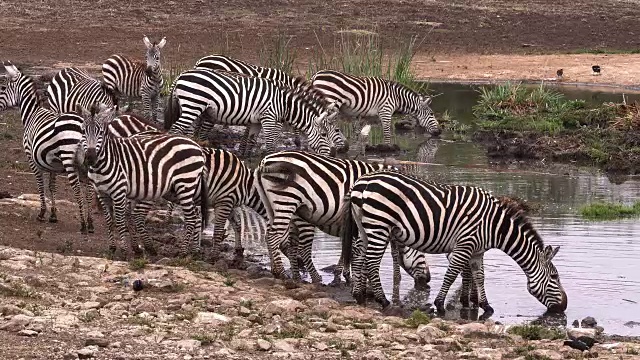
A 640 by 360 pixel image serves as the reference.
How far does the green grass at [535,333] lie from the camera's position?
9308mm

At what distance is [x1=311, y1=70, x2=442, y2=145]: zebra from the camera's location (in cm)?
2011

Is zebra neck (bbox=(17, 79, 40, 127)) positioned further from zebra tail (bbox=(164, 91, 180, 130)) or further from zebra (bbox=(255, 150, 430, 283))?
zebra (bbox=(255, 150, 430, 283))

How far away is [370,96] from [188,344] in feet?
42.3

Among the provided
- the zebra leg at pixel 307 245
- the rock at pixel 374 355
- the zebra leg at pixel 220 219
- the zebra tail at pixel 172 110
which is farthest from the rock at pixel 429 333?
the zebra tail at pixel 172 110

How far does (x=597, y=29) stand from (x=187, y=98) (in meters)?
22.6

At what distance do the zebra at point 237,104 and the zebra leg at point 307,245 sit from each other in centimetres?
495

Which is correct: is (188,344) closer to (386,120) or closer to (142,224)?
→ (142,224)

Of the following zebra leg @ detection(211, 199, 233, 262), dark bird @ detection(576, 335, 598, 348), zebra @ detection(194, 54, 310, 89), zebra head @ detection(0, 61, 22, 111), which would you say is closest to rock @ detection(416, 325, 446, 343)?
dark bird @ detection(576, 335, 598, 348)

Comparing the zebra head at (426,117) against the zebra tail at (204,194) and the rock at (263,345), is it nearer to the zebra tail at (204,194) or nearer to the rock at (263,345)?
the zebra tail at (204,194)

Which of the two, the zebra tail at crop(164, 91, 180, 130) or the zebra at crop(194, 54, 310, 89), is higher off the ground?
the zebra at crop(194, 54, 310, 89)

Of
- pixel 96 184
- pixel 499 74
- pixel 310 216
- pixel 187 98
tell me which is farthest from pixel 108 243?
pixel 499 74

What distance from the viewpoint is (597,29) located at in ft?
121

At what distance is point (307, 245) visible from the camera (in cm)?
1203

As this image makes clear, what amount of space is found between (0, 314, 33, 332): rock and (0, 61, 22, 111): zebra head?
6.63m
